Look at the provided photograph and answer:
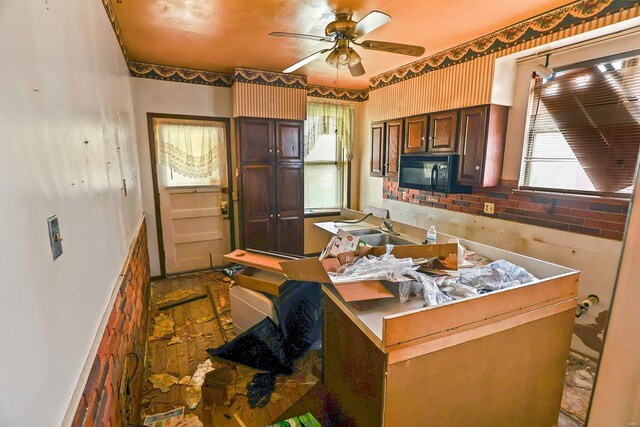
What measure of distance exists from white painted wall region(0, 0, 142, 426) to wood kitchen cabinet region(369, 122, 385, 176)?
3408mm

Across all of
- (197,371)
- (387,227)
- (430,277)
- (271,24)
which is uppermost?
(271,24)

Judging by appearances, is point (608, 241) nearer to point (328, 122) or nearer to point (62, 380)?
point (62, 380)

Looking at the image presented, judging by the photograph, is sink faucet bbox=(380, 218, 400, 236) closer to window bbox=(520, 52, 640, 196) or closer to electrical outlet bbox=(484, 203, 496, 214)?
electrical outlet bbox=(484, 203, 496, 214)

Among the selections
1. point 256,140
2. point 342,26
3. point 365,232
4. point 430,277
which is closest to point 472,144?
point 365,232

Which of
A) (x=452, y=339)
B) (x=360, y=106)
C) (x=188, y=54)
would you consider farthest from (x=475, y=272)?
(x=360, y=106)

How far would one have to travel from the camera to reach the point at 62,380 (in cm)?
78

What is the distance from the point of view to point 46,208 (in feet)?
2.52

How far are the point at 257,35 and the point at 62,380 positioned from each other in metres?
2.90

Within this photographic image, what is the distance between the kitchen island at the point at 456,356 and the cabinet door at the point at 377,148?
2761 mm

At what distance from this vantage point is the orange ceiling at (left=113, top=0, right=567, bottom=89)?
229cm

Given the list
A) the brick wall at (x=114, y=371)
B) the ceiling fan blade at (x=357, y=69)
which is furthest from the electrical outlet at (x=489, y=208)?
the brick wall at (x=114, y=371)

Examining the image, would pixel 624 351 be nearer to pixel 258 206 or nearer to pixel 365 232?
pixel 365 232

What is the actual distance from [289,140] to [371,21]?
2315 millimetres

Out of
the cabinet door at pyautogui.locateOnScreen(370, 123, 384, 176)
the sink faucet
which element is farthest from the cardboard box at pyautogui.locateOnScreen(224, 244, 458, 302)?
the cabinet door at pyautogui.locateOnScreen(370, 123, 384, 176)
